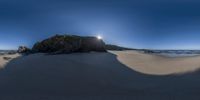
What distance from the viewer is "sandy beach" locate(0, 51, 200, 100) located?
4379mm

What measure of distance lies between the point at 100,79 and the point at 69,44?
147 inches

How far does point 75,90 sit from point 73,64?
171 centimetres

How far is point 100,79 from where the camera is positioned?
5406mm

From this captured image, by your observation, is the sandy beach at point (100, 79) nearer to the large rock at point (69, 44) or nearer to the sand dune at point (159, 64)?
the sand dune at point (159, 64)

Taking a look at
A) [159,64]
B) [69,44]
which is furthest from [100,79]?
[69,44]

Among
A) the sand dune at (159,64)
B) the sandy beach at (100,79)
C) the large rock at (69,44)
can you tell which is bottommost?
the sandy beach at (100,79)

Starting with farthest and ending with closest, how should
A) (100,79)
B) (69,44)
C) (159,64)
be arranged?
(69,44)
(159,64)
(100,79)

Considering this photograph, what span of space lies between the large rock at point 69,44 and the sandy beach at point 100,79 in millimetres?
1321

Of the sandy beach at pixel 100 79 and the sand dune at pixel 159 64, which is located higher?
the sand dune at pixel 159 64

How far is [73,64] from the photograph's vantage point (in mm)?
6445

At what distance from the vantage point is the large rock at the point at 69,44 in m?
8.81

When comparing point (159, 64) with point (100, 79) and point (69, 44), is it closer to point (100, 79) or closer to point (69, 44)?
point (100, 79)

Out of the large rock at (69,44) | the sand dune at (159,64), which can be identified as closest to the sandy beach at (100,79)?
the sand dune at (159,64)

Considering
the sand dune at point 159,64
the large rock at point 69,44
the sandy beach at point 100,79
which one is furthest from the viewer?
the large rock at point 69,44
